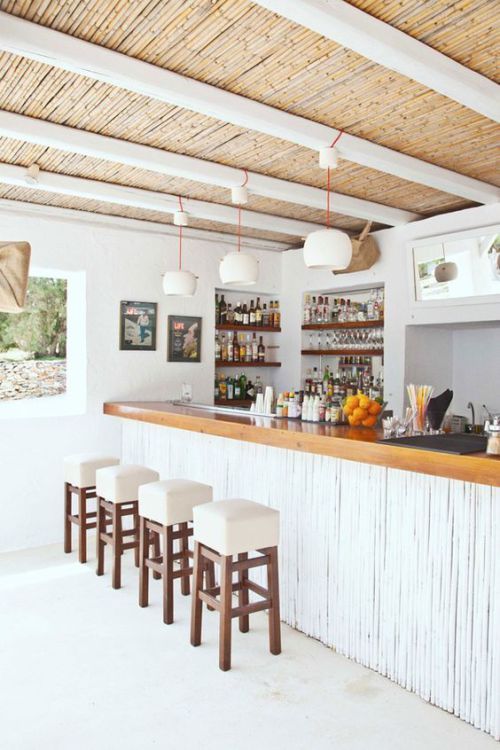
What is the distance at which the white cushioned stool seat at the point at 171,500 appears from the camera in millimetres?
3359

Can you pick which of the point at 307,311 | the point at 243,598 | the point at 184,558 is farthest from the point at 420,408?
the point at 307,311

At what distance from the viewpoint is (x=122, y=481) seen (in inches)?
153

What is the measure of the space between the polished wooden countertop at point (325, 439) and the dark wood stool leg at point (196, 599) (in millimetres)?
704

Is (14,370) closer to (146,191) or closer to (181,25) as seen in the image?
(146,191)

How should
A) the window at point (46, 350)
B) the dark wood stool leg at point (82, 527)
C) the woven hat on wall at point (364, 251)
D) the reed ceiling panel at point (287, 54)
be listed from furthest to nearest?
the window at point (46, 350)
the woven hat on wall at point (364, 251)
the dark wood stool leg at point (82, 527)
the reed ceiling panel at point (287, 54)

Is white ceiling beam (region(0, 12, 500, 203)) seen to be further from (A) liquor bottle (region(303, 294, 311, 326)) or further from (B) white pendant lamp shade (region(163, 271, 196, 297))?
(A) liquor bottle (region(303, 294, 311, 326))

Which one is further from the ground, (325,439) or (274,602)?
(325,439)

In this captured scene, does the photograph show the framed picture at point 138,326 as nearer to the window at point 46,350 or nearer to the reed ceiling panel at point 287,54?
the window at point 46,350

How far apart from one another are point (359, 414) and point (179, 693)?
1634 mm

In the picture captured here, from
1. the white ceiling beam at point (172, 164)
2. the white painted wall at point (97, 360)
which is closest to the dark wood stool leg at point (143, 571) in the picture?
the white painted wall at point (97, 360)

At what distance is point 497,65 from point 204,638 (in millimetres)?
3052

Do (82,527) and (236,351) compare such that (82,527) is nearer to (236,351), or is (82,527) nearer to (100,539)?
(100,539)

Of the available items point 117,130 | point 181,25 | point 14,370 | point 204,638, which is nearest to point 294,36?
point 181,25

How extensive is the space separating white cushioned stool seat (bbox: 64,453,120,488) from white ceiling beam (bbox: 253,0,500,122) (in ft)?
10.7
